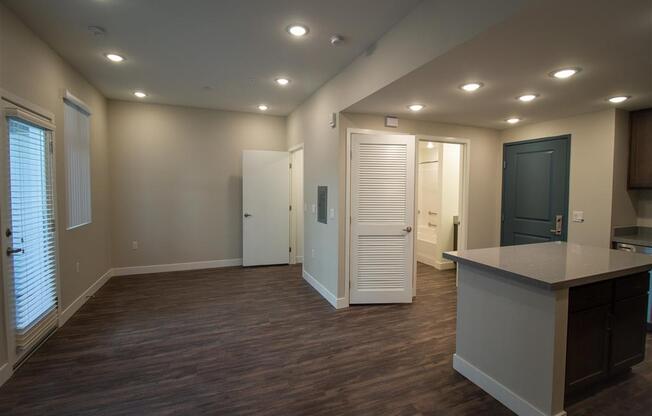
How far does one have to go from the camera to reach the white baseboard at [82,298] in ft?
10.9

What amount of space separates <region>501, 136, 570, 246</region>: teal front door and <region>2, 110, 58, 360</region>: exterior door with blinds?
5.41 metres

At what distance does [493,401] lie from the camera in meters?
2.14

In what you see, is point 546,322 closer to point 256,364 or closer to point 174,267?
point 256,364

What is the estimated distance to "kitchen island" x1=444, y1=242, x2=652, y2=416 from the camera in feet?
6.10

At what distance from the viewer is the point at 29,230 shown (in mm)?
2678

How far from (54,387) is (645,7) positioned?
4208 millimetres

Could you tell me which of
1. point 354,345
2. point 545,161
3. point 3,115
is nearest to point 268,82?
point 3,115

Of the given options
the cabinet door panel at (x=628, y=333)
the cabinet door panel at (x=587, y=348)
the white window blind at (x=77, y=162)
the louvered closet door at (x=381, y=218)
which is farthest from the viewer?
the louvered closet door at (x=381, y=218)

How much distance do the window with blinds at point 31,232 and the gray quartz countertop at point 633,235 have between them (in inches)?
218

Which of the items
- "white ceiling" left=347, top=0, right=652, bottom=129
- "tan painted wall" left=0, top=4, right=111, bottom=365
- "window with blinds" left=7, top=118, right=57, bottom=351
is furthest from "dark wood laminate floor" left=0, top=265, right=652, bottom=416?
"white ceiling" left=347, top=0, right=652, bottom=129

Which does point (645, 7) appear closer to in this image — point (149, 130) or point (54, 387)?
point (54, 387)

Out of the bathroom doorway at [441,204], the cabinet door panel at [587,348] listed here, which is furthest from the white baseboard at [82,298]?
the bathroom doorway at [441,204]

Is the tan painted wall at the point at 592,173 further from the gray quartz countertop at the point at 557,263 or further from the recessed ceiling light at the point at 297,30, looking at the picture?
the recessed ceiling light at the point at 297,30

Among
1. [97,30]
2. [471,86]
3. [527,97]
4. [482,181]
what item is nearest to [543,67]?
[471,86]
